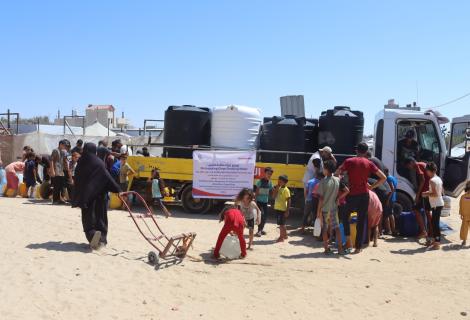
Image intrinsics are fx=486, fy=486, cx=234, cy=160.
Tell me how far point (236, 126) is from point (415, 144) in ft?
13.0

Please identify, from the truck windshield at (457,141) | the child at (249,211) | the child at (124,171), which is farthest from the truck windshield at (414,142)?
the child at (124,171)

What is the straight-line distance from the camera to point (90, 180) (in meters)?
7.21

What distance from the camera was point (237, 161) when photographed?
1104 centimetres

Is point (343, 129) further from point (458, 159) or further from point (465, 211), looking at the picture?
point (465, 211)

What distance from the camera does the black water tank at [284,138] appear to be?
10.9m

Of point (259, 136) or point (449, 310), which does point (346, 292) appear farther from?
point (259, 136)

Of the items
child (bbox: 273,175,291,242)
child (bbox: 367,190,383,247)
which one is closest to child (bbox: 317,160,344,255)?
child (bbox: 367,190,383,247)

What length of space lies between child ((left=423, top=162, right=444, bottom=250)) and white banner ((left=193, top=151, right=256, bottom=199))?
3.86 meters

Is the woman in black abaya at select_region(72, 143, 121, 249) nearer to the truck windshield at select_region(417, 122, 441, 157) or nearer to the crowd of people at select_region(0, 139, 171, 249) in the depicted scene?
the crowd of people at select_region(0, 139, 171, 249)

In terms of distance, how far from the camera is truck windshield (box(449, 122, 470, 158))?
10.6m

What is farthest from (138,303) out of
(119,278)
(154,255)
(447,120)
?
(447,120)

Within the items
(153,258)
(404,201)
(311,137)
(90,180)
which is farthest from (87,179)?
(404,201)

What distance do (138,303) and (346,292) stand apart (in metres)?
2.54

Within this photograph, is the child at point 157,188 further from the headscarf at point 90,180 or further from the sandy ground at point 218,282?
the headscarf at point 90,180
